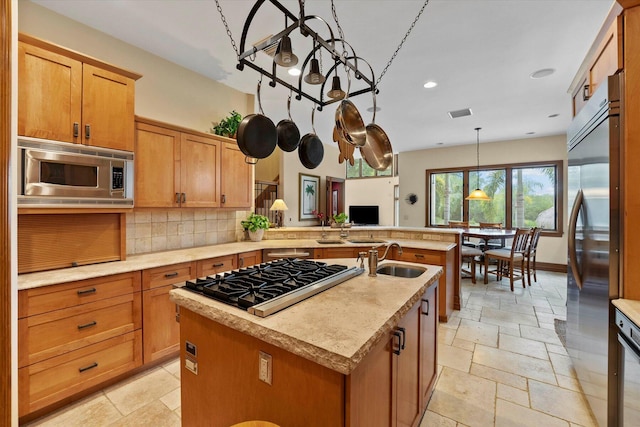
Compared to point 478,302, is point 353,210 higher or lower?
higher

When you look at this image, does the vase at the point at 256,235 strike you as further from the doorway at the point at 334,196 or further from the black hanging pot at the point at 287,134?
the doorway at the point at 334,196

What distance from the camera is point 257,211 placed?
691cm

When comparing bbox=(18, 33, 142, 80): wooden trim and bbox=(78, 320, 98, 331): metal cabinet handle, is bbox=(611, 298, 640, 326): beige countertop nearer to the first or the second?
bbox=(78, 320, 98, 331): metal cabinet handle

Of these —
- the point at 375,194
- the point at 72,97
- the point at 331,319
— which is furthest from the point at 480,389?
the point at 375,194

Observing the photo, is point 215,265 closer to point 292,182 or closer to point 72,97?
point 72,97

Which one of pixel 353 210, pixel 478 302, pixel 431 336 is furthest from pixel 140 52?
pixel 353 210

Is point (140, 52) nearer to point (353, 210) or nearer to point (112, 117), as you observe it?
point (112, 117)

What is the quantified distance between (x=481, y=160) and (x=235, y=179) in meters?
6.08

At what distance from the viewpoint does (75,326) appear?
1.96 m

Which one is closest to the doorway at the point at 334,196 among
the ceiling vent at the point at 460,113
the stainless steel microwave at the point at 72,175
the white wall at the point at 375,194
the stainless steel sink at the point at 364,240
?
the white wall at the point at 375,194

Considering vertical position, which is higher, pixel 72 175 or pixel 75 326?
pixel 72 175

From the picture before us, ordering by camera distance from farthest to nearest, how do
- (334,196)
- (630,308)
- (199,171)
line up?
(334,196) → (199,171) → (630,308)

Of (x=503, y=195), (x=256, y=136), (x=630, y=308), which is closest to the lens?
(x=630, y=308)

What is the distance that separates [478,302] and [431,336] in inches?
103
